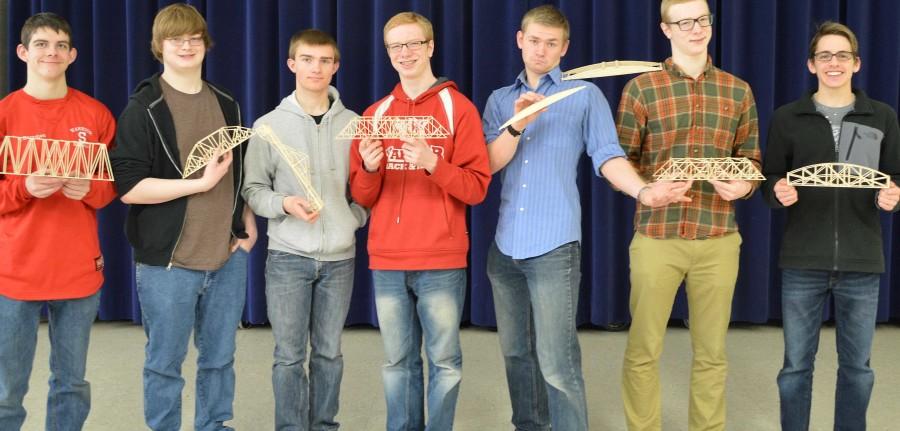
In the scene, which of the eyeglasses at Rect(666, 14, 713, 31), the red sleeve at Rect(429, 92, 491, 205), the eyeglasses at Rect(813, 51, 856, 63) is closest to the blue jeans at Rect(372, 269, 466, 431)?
the red sleeve at Rect(429, 92, 491, 205)

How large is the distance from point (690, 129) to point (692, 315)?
76 cm

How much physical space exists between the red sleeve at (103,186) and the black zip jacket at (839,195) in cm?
263

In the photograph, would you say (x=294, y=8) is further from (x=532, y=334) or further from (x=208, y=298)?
(x=532, y=334)

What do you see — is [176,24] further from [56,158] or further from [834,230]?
[834,230]

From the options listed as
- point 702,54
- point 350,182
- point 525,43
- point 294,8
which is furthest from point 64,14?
point 702,54

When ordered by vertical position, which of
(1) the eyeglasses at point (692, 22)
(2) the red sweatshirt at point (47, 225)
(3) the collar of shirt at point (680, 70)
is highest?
(1) the eyeglasses at point (692, 22)

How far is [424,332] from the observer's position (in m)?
3.11

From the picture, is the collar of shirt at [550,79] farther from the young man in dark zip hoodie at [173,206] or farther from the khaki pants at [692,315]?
the young man in dark zip hoodie at [173,206]

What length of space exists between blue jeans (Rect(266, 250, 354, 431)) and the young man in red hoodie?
8.8 inches

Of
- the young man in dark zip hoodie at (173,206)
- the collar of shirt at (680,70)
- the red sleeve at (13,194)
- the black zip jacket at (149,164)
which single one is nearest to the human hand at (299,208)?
the young man in dark zip hoodie at (173,206)

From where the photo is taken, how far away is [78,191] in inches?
112

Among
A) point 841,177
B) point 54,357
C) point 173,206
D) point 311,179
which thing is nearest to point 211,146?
point 173,206

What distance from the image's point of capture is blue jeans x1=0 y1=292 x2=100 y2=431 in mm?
2863

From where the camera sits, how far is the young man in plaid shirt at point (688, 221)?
10.0 ft
